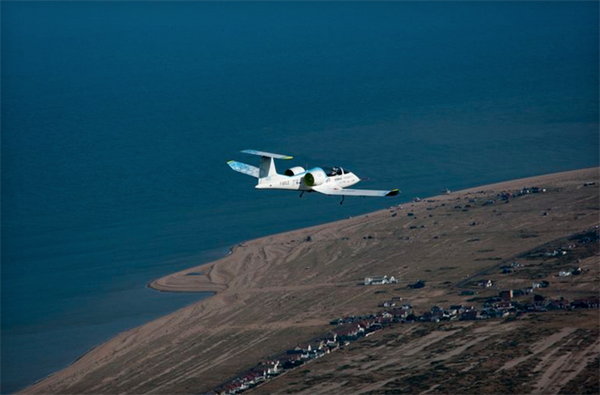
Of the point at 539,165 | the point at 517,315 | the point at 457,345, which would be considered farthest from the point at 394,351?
the point at 539,165

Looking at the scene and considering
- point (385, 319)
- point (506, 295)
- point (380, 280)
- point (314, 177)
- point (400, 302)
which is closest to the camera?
point (314, 177)

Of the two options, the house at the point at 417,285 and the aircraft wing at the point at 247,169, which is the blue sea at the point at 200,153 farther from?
the aircraft wing at the point at 247,169

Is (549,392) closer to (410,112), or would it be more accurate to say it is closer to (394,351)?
(394,351)

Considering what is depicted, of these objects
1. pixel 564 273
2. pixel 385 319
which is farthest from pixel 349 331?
pixel 564 273

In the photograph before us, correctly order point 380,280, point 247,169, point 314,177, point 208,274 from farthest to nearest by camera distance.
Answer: point 208,274
point 380,280
point 247,169
point 314,177

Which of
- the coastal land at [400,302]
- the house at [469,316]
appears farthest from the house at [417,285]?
the house at [469,316]

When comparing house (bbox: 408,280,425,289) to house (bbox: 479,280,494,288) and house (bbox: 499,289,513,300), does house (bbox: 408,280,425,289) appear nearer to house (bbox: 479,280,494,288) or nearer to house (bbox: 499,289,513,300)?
house (bbox: 479,280,494,288)

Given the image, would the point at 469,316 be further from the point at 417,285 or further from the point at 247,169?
the point at 247,169
